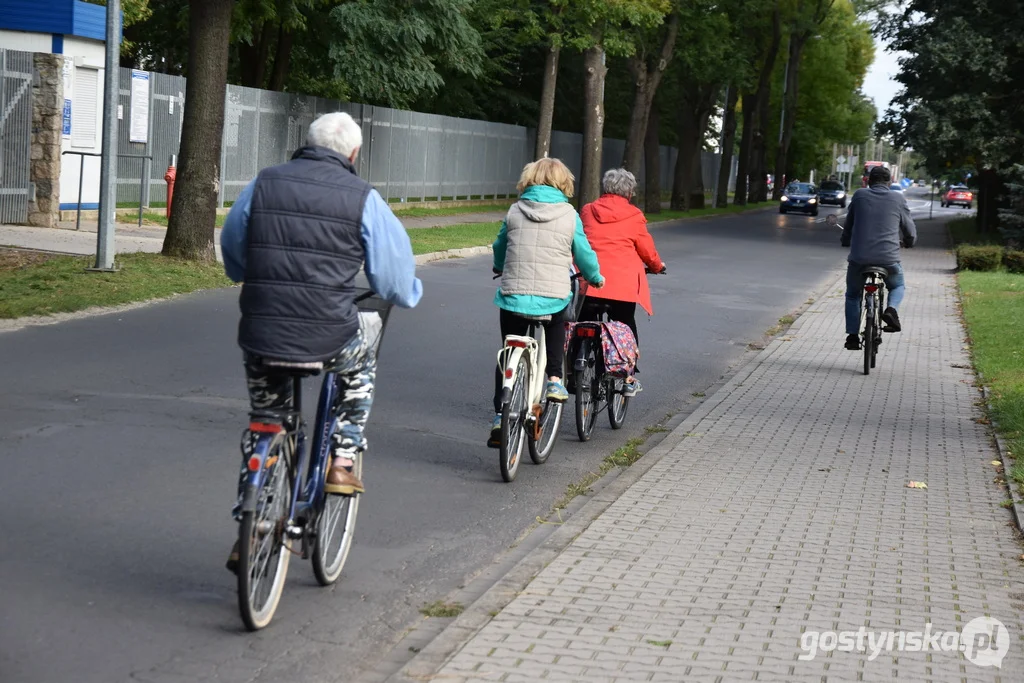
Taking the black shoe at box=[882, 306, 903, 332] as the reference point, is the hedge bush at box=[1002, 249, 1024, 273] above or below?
above

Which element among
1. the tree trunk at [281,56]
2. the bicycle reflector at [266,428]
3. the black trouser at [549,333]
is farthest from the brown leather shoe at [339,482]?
the tree trunk at [281,56]

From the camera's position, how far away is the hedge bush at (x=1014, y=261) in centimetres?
2727

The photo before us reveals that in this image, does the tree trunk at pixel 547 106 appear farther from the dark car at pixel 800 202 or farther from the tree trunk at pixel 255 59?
the dark car at pixel 800 202

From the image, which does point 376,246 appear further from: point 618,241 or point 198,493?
point 618,241

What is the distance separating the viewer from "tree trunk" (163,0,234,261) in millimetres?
17609

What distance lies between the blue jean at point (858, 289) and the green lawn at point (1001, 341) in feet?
3.59

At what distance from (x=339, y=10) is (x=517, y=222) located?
26.9 metres

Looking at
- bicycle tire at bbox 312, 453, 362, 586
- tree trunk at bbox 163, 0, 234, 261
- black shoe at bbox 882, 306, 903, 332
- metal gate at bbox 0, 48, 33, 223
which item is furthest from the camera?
metal gate at bbox 0, 48, 33, 223

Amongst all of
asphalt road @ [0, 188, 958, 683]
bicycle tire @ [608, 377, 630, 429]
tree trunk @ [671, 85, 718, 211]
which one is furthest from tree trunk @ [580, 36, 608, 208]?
bicycle tire @ [608, 377, 630, 429]

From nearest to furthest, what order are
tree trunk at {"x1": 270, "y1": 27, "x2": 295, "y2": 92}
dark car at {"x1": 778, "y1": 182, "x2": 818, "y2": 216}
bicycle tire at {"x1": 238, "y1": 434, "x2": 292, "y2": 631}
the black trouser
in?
bicycle tire at {"x1": 238, "y1": 434, "x2": 292, "y2": 631}
the black trouser
tree trunk at {"x1": 270, "y1": 27, "x2": 295, "y2": 92}
dark car at {"x1": 778, "y1": 182, "x2": 818, "y2": 216}

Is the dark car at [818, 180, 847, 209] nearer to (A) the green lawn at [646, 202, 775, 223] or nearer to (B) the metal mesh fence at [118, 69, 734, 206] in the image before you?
(A) the green lawn at [646, 202, 775, 223]

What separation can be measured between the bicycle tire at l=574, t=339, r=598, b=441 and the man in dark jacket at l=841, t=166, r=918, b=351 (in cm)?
485

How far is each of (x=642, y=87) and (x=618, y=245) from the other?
124 feet

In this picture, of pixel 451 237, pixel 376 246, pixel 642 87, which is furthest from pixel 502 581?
pixel 642 87
